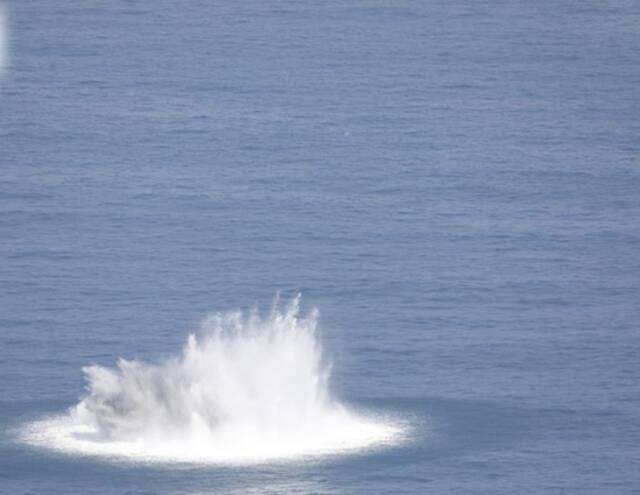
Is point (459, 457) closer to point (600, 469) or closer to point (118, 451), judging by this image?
point (600, 469)

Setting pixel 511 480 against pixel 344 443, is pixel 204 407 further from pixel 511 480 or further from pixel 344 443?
pixel 511 480

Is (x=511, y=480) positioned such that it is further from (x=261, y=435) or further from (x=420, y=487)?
(x=261, y=435)

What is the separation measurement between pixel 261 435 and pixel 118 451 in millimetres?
11302

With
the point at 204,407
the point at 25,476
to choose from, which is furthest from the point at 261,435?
the point at 25,476

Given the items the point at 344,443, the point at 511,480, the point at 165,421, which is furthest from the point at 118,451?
the point at 511,480

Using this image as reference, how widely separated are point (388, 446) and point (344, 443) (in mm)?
3403

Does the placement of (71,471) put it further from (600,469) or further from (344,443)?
(600,469)

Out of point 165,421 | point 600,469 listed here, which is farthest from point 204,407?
point 600,469

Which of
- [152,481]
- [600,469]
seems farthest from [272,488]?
[600,469]

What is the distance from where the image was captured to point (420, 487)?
626ft

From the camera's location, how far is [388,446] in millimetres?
198125

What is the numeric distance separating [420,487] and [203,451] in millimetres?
17626

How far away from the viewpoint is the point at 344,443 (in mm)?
198375

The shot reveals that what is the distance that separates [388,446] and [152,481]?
19.4m
